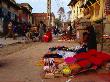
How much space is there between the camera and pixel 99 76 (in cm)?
1099

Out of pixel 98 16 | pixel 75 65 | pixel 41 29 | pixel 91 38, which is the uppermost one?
pixel 98 16

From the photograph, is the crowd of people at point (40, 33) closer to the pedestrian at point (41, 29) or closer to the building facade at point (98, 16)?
the pedestrian at point (41, 29)

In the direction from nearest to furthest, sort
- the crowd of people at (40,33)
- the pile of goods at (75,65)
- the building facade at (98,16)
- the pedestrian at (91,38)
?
the pile of goods at (75,65) → the pedestrian at (91,38) → the crowd of people at (40,33) → the building facade at (98,16)

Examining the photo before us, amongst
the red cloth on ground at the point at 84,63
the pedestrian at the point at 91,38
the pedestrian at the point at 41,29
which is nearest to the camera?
the red cloth on ground at the point at 84,63

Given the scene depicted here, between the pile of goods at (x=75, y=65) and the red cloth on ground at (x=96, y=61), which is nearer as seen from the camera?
the pile of goods at (x=75, y=65)

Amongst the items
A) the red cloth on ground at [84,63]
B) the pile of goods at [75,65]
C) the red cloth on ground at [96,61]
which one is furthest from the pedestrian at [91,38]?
the red cloth on ground at [84,63]

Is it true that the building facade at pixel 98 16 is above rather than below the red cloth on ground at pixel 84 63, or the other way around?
above

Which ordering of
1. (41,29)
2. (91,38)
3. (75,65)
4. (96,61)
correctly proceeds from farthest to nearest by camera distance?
(41,29)
(91,38)
(96,61)
(75,65)

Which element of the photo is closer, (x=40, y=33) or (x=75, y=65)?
(x=75, y=65)

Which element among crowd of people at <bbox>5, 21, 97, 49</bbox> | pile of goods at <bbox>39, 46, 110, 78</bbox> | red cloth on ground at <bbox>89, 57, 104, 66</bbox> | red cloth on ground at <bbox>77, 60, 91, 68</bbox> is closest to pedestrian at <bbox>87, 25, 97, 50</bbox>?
crowd of people at <bbox>5, 21, 97, 49</bbox>

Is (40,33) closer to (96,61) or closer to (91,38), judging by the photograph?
(91,38)

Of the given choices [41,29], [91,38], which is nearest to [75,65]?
[91,38]

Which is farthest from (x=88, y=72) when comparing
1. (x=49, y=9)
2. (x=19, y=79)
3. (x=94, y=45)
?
(x=49, y=9)

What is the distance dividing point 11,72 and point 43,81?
1938 millimetres
